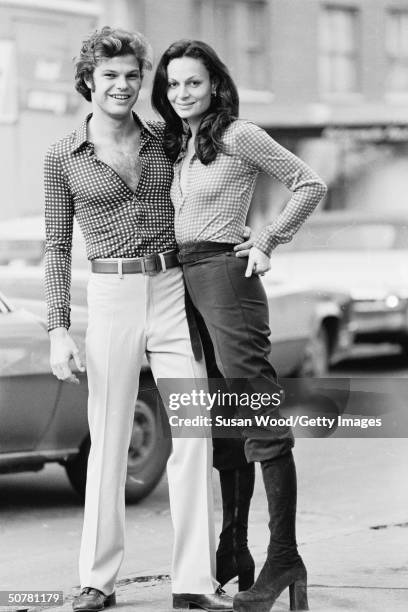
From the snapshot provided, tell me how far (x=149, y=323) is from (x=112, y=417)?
0.32 meters

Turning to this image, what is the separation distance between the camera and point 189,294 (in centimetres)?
441

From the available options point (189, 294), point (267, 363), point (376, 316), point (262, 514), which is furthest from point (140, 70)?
point (376, 316)

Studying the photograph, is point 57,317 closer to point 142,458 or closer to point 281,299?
point 142,458

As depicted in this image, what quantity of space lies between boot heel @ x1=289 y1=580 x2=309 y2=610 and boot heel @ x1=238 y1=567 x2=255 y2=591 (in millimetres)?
254

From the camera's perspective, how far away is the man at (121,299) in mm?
4414

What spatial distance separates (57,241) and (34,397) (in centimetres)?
176

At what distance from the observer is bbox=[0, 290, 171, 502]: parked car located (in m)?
6.13

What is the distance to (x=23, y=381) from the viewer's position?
6.15m

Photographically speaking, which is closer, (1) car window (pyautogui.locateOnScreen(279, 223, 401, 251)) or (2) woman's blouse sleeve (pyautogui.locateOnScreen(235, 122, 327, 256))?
(2) woman's blouse sleeve (pyautogui.locateOnScreen(235, 122, 327, 256))

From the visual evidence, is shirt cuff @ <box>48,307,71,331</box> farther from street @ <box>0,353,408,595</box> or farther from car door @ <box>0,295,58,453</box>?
car door @ <box>0,295,58,453</box>

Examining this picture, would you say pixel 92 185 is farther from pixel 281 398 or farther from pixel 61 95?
pixel 61 95

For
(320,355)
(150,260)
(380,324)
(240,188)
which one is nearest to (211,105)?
(240,188)

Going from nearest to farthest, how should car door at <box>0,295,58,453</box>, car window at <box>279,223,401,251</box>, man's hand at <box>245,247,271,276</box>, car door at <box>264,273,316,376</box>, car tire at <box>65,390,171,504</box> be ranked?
man's hand at <box>245,247,271,276</box> < car door at <box>0,295,58,453</box> < car tire at <box>65,390,171,504</box> < car window at <box>279,223,401,251</box> < car door at <box>264,273,316,376</box>

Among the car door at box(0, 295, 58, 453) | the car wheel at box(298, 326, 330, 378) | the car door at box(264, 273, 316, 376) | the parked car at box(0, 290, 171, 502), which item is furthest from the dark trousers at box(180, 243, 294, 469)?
the car wheel at box(298, 326, 330, 378)
